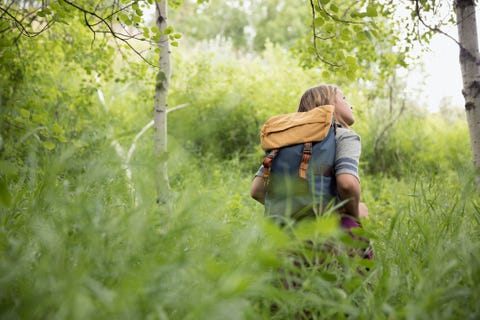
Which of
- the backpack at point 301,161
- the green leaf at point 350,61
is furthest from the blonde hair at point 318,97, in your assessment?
the green leaf at point 350,61

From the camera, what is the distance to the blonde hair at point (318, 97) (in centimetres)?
224

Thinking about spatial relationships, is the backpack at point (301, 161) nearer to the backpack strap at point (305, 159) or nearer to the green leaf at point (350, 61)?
the backpack strap at point (305, 159)

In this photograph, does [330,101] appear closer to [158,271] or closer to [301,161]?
[301,161]

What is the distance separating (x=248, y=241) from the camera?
3.66 ft

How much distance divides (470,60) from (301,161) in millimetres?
1584

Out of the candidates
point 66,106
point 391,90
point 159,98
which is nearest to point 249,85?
point 391,90

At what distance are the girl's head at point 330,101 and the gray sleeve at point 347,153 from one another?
266 millimetres

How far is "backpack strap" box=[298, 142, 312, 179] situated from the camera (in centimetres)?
192

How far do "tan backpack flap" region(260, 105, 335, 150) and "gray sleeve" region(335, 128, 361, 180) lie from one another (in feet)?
0.34

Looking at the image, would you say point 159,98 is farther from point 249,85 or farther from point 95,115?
point 249,85

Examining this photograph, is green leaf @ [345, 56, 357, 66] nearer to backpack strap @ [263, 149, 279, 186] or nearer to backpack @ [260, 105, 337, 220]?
backpack @ [260, 105, 337, 220]

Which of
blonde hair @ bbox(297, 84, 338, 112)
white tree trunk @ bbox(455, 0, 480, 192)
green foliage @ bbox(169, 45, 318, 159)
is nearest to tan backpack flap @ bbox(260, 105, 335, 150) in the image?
blonde hair @ bbox(297, 84, 338, 112)

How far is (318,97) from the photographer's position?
226cm

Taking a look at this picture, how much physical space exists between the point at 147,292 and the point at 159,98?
2723mm
